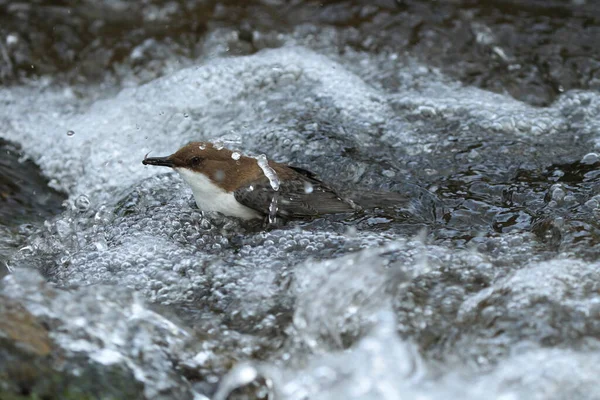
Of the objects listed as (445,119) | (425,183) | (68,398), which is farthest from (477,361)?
(445,119)

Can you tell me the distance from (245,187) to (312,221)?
1.48ft

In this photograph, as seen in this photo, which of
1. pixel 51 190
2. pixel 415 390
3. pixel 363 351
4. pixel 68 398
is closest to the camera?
pixel 68 398

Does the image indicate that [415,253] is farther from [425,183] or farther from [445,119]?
[445,119]

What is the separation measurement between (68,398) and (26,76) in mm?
4906

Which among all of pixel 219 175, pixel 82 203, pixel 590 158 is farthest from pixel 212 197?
pixel 590 158

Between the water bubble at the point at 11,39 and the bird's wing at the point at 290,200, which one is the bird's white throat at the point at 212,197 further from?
the water bubble at the point at 11,39

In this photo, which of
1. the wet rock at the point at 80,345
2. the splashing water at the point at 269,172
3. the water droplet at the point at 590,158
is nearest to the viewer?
the wet rock at the point at 80,345

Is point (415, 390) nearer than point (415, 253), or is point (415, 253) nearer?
point (415, 390)

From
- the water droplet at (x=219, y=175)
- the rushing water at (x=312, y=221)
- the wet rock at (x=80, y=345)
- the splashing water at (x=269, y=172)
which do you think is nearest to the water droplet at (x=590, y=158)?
the rushing water at (x=312, y=221)

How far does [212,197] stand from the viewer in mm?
4371

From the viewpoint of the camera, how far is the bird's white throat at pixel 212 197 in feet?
14.2

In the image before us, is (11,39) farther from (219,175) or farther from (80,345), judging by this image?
(80,345)

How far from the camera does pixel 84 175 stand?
17.6 ft

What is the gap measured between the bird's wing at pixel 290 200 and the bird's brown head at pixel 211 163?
0.27 ft
